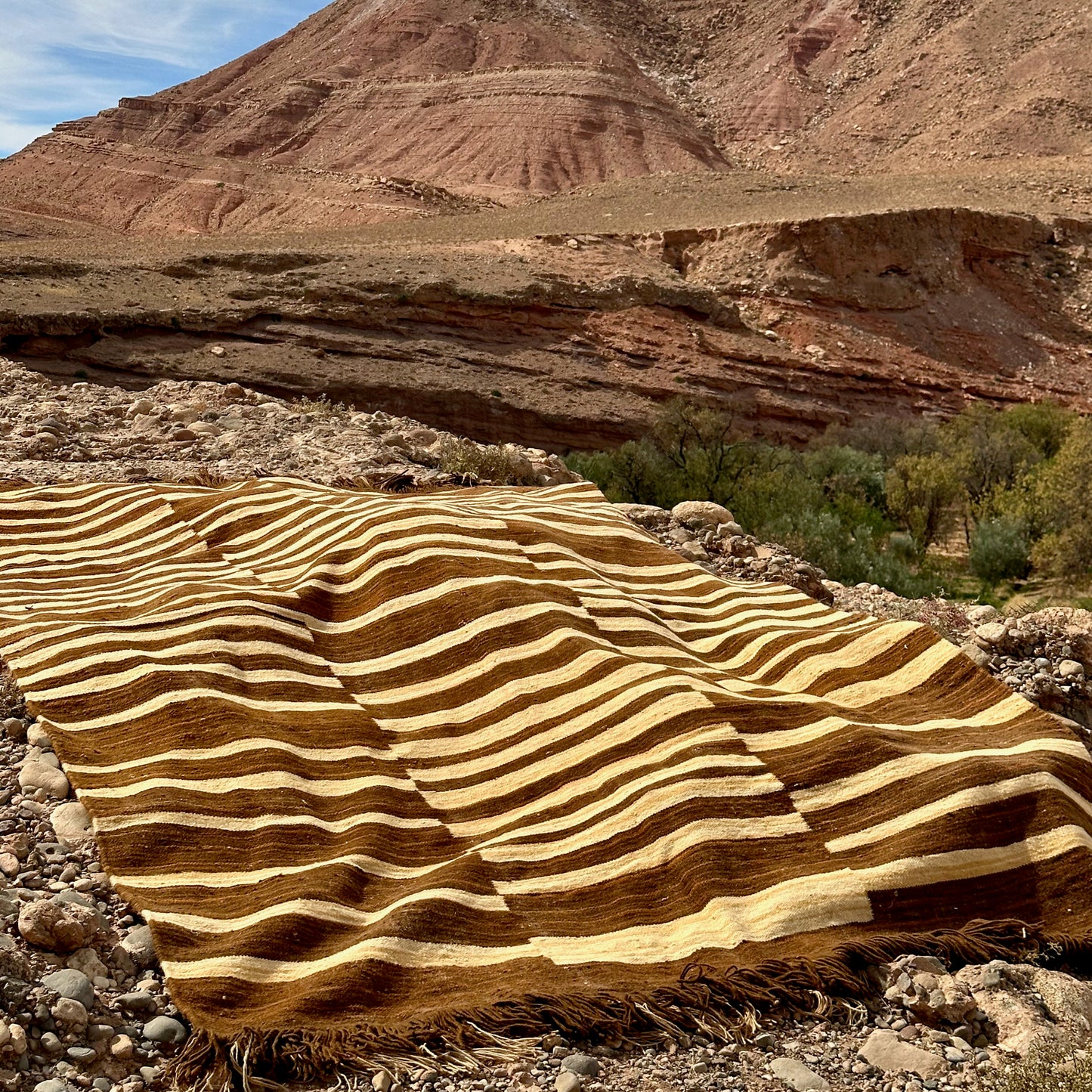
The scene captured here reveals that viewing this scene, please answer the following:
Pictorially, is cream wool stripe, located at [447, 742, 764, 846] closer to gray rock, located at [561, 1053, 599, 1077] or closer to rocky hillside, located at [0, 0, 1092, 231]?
gray rock, located at [561, 1053, 599, 1077]

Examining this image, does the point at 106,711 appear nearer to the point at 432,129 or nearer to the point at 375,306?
the point at 375,306

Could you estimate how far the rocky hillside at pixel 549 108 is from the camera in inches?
1316

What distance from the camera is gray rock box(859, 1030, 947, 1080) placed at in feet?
10.4

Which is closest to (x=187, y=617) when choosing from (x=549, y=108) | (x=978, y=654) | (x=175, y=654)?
(x=175, y=654)

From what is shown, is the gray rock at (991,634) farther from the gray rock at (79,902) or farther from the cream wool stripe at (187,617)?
the gray rock at (79,902)

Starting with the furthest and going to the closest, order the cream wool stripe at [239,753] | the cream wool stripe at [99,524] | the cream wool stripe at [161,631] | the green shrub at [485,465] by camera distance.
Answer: the green shrub at [485,465], the cream wool stripe at [99,524], the cream wool stripe at [161,631], the cream wool stripe at [239,753]

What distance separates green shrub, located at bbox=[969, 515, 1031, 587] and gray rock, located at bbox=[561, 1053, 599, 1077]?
10646 mm

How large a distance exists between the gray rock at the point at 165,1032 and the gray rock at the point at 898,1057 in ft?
5.94

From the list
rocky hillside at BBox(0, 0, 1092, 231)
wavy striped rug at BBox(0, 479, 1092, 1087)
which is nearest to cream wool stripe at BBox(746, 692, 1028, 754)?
wavy striped rug at BBox(0, 479, 1092, 1087)

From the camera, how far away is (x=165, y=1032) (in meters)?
3.06

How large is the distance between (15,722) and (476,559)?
6.39 ft

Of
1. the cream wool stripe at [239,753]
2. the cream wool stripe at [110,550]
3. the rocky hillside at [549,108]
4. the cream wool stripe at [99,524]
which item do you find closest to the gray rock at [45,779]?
the cream wool stripe at [239,753]

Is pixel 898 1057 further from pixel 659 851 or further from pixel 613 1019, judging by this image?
pixel 659 851

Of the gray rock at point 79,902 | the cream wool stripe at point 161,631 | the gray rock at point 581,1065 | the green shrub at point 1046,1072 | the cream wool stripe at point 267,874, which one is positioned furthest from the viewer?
the cream wool stripe at point 161,631
